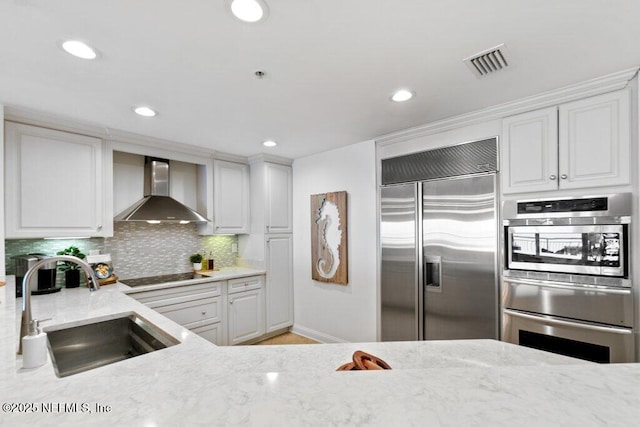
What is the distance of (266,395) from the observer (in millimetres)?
Answer: 553

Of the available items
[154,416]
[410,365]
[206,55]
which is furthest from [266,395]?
[206,55]

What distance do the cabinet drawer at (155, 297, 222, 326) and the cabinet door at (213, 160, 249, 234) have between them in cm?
85

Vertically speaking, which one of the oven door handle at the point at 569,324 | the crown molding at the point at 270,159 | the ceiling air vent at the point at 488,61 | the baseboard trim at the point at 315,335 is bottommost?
the baseboard trim at the point at 315,335

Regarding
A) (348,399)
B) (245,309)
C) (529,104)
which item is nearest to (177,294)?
(245,309)

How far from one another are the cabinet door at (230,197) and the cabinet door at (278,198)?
338 mm

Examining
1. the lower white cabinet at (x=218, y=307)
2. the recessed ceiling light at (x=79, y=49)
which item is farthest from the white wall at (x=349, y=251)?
the recessed ceiling light at (x=79, y=49)

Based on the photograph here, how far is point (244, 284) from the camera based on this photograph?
351 centimetres

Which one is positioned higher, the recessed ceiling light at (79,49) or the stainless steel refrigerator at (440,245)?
the recessed ceiling light at (79,49)

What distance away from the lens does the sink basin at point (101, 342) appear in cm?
162

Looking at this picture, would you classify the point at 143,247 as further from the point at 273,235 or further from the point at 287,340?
the point at 287,340

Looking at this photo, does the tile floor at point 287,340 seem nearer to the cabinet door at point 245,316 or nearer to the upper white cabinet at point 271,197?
the cabinet door at point 245,316

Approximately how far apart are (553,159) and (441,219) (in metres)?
0.88

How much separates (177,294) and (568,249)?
331cm

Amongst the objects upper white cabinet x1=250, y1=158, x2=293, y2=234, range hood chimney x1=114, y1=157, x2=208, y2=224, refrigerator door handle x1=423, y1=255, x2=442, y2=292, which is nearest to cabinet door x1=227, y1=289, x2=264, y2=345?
upper white cabinet x1=250, y1=158, x2=293, y2=234
